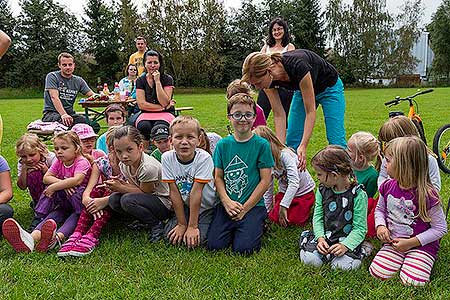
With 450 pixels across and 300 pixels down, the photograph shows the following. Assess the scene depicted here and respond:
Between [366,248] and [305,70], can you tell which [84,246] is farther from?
[305,70]

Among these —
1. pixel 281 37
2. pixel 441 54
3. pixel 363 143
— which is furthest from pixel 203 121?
pixel 441 54

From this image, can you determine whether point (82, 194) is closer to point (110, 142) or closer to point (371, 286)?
point (110, 142)

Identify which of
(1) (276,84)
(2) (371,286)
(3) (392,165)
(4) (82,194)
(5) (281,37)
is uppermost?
(5) (281,37)

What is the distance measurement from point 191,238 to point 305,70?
1.49 meters

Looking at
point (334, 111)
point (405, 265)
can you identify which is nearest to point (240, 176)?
point (334, 111)

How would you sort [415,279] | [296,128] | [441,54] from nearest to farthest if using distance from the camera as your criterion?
[415,279]
[296,128]
[441,54]

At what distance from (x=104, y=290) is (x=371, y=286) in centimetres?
148

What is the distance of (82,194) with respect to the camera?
3.50 metres

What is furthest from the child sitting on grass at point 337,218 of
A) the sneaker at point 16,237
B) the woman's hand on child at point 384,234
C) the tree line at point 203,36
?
the tree line at point 203,36

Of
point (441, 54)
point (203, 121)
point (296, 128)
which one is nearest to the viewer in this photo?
point (296, 128)

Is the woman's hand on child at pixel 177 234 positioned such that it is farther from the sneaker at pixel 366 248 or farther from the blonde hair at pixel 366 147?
the blonde hair at pixel 366 147

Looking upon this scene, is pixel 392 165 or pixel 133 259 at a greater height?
pixel 392 165

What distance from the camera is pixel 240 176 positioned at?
10.9 feet

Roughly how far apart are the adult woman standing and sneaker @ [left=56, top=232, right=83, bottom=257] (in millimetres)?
1630
